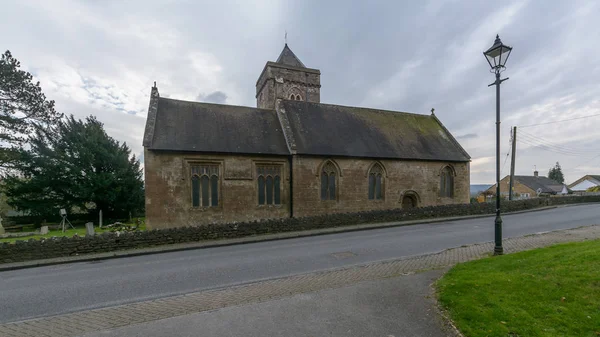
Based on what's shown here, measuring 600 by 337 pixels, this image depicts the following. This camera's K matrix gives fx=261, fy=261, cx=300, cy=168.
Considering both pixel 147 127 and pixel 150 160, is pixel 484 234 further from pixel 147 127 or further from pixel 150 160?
pixel 147 127

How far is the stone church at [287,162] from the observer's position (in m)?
16.6

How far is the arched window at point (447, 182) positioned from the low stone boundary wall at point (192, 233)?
279 centimetres

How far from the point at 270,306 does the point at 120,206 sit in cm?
2873

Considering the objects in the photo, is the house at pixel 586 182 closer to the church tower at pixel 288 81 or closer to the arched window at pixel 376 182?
the arched window at pixel 376 182

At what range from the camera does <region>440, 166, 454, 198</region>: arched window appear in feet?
76.9

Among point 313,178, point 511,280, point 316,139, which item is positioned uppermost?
point 316,139

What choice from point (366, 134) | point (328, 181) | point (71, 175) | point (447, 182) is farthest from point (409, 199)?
point (71, 175)

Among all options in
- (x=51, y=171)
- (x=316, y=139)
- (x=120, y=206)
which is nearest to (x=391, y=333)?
(x=316, y=139)

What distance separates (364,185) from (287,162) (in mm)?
6444

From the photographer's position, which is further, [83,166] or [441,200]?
[83,166]

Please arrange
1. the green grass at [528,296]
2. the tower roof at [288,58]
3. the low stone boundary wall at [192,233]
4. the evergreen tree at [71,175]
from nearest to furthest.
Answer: the green grass at [528,296] < the low stone boundary wall at [192,233] < the evergreen tree at [71,175] < the tower roof at [288,58]

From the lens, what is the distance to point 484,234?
41.5 ft

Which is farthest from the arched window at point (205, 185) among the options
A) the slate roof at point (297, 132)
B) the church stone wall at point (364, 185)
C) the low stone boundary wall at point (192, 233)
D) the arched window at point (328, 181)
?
the arched window at point (328, 181)

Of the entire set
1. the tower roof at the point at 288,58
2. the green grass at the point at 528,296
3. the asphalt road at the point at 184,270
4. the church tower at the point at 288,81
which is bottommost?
the asphalt road at the point at 184,270
